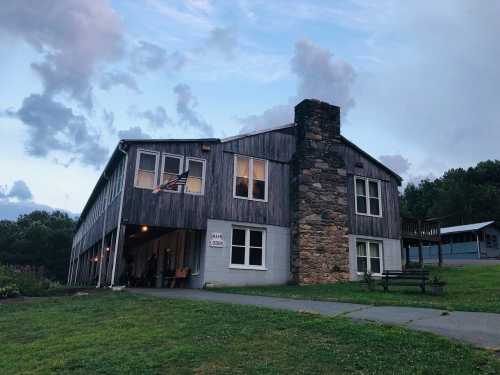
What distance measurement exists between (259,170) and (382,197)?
6.96m

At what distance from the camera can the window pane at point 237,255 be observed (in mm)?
19891

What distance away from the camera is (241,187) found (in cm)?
2062

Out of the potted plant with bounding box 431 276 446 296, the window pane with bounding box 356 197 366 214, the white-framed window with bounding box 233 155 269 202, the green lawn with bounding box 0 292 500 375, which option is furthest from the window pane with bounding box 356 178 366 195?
the green lawn with bounding box 0 292 500 375

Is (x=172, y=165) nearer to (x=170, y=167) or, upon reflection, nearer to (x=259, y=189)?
(x=170, y=167)

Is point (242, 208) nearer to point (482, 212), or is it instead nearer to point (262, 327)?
point (262, 327)

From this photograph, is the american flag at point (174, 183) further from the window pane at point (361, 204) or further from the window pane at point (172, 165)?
the window pane at point (361, 204)

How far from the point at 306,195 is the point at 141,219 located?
733 centimetres

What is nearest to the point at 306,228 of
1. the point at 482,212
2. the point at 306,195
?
the point at 306,195

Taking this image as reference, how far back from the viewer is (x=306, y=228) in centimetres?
2064

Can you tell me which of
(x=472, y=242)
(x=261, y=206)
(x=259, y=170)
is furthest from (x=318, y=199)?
(x=472, y=242)

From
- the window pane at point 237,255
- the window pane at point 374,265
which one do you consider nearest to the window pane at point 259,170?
the window pane at point 237,255

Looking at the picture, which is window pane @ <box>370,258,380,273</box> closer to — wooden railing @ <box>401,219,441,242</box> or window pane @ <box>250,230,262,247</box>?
wooden railing @ <box>401,219,441,242</box>

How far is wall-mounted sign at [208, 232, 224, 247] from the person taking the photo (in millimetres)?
19266

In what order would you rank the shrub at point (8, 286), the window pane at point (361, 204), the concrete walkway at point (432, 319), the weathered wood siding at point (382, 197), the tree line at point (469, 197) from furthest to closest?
the tree line at point (469, 197) < the window pane at point (361, 204) < the weathered wood siding at point (382, 197) < the shrub at point (8, 286) < the concrete walkway at point (432, 319)
